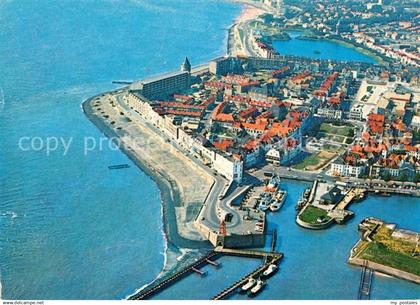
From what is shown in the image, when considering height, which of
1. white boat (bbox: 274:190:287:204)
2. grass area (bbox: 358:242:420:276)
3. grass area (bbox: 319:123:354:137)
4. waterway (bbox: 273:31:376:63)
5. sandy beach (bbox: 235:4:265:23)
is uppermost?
sandy beach (bbox: 235:4:265:23)

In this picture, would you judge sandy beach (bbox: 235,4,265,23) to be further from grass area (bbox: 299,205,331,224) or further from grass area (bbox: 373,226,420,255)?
grass area (bbox: 373,226,420,255)

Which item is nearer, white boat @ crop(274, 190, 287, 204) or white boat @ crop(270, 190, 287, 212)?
white boat @ crop(270, 190, 287, 212)

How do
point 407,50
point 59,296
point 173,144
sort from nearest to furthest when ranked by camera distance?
point 59,296
point 173,144
point 407,50

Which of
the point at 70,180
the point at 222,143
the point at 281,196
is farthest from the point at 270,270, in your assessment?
the point at 222,143

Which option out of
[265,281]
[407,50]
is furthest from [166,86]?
[407,50]

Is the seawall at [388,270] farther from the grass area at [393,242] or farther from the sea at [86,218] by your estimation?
the grass area at [393,242]

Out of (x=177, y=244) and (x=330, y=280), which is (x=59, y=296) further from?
(x=330, y=280)

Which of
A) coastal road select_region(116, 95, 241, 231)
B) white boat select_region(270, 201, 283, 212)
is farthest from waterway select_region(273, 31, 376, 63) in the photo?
white boat select_region(270, 201, 283, 212)

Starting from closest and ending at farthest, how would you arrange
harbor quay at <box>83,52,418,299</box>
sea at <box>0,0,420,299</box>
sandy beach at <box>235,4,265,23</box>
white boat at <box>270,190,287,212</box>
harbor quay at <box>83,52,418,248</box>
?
sea at <box>0,0,420,299</box> → harbor quay at <box>83,52,418,299</box> → harbor quay at <box>83,52,418,248</box> → white boat at <box>270,190,287,212</box> → sandy beach at <box>235,4,265,23</box>
